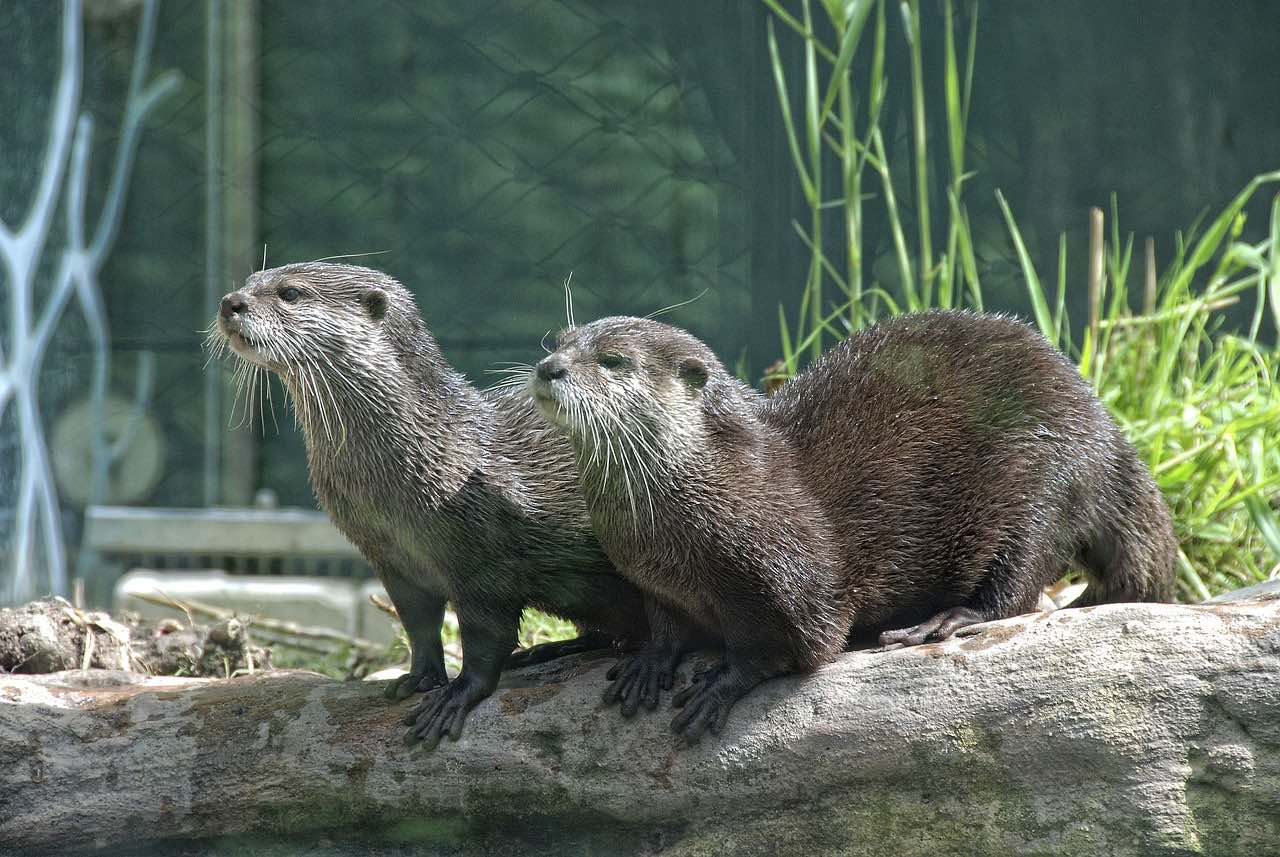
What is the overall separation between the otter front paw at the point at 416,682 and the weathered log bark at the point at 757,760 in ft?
0.09

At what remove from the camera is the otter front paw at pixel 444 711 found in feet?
5.94

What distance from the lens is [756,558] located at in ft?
5.65

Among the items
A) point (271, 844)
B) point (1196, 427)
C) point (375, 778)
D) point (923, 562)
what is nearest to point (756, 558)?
point (923, 562)

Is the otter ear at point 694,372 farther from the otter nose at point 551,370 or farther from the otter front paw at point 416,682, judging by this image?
the otter front paw at point 416,682

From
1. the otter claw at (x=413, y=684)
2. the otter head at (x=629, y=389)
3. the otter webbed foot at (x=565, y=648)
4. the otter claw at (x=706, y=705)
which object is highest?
the otter head at (x=629, y=389)

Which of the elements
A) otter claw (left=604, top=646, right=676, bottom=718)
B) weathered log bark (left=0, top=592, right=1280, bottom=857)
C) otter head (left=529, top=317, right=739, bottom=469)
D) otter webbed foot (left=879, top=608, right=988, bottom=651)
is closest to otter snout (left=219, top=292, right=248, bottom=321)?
otter head (left=529, top=317, right=739, bottom=469)

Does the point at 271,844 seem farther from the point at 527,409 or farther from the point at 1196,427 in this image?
the point at 1196,427

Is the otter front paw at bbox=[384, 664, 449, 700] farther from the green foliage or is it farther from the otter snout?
the green foliage

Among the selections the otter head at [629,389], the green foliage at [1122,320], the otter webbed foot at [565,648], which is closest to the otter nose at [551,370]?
the otter head at [629,389]

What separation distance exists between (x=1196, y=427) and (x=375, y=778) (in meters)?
1.82

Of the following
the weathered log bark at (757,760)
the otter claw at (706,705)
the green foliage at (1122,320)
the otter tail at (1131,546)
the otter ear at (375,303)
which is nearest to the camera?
the weathered log bark at (757,760)

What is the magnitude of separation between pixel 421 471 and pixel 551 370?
27 cm

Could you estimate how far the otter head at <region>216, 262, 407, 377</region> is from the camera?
1.79 metres

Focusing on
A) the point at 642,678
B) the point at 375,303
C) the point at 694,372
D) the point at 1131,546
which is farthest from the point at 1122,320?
the point at 375,303
